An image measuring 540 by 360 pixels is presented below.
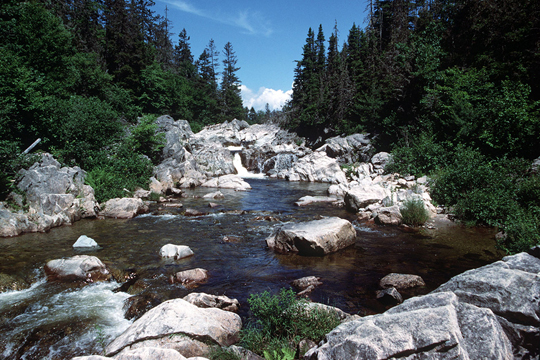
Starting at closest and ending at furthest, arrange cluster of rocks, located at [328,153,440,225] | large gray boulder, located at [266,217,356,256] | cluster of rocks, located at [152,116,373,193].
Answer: large gray boulder, located at [266,217,356,256]
cluster of rocks, located at [328,153,440,225]
cluster of rocks, located at [152,116,373,193]

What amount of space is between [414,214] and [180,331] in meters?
9.73

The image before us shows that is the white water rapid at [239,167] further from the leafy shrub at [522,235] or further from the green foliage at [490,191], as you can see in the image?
the leafy shrub at [522,235]

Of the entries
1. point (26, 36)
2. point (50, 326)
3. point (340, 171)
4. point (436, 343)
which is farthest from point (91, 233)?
point (340, 171)

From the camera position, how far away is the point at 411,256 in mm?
8766

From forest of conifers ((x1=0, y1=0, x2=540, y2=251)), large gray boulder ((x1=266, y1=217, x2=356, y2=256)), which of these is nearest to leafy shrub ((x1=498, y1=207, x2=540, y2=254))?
forest of conifers ((x1=0, y1=0, x2=540, y2=251))

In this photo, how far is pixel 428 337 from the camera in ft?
9.05

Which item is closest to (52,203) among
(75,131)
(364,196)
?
(75,131)

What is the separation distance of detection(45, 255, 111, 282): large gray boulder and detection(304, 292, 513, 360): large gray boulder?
20.0 feet

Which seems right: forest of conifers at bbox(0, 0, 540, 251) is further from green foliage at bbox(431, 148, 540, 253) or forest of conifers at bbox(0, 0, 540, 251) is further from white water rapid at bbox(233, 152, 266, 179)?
white water rapid at bbox(233, 152, 266, 179)

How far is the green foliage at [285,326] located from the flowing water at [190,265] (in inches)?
46.4

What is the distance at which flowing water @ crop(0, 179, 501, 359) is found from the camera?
532 centimetres

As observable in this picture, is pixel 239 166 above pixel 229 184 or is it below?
above

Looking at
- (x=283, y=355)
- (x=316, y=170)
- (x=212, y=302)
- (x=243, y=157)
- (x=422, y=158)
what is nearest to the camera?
(x=283, y=355)

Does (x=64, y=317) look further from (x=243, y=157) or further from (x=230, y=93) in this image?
(x=230, y=93)
